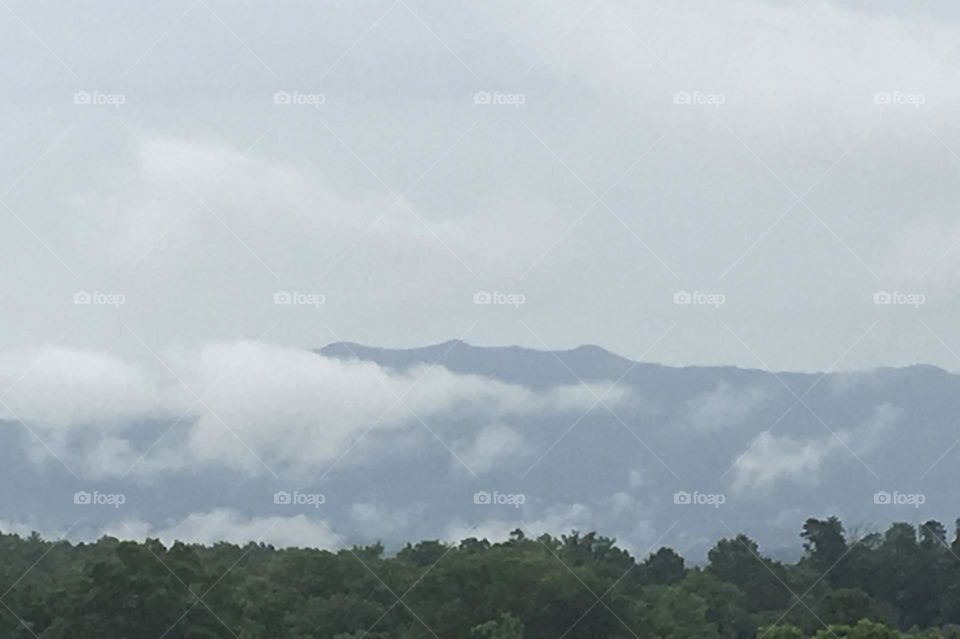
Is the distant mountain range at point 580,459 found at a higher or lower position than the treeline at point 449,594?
higher

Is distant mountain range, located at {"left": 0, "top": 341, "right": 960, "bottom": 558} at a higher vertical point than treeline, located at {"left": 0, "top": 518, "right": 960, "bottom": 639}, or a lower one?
higher

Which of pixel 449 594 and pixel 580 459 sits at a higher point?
pixel 580 459

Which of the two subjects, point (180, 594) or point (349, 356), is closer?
point (180, 594)

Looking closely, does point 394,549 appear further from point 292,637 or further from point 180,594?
point 180,594

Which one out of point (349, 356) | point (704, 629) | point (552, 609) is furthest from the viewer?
point (349, 356)

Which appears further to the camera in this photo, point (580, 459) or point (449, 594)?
point (580, 459)

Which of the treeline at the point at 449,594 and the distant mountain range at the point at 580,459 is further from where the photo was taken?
the distant mountain range at the point at 580,459

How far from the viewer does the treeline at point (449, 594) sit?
25.1 meters

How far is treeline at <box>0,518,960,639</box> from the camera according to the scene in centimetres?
2509

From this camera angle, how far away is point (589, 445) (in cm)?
7131

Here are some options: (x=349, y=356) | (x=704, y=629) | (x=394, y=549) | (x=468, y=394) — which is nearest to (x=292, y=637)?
(x=704, y=629)

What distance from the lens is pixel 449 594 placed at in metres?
29.3

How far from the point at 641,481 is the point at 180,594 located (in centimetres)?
4700

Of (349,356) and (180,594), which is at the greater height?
(349,356)
